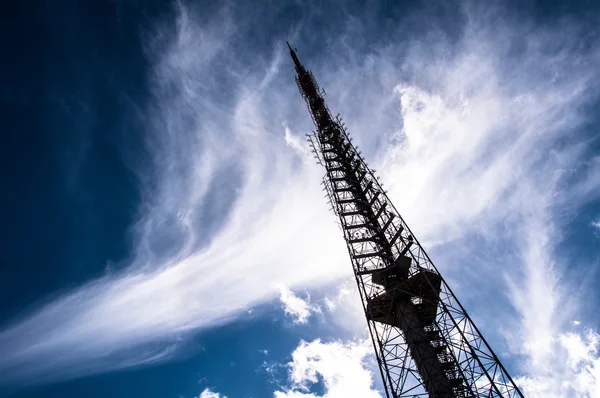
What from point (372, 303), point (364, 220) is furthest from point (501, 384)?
point (364, 220)

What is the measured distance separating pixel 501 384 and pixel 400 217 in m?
12.5

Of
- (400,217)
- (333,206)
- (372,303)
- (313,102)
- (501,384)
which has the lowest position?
(501,384)

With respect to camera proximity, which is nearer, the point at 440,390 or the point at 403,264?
the point at 440,390

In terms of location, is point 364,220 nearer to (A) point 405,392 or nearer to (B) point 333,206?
(B) point 333,206

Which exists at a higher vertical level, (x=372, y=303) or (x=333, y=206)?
(x=333, y=206)

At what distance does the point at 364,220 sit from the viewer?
28234 mm

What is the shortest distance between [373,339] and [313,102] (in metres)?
30.1

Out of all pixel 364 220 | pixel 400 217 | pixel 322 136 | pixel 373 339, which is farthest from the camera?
pixel 322 136

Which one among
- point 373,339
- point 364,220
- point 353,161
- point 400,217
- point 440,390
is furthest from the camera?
point 353,161

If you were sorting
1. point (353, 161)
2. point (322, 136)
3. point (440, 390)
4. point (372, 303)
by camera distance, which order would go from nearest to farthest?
point (440, 390)
point (372, 303)
point (353, 161)
point (322, 136)

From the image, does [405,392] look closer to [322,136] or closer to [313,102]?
[322,136]

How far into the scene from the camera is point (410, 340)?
65.5 feet

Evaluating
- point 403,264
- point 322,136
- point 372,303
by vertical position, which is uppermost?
point 322,136

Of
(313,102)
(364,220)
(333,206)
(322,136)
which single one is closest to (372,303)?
(364,220)
